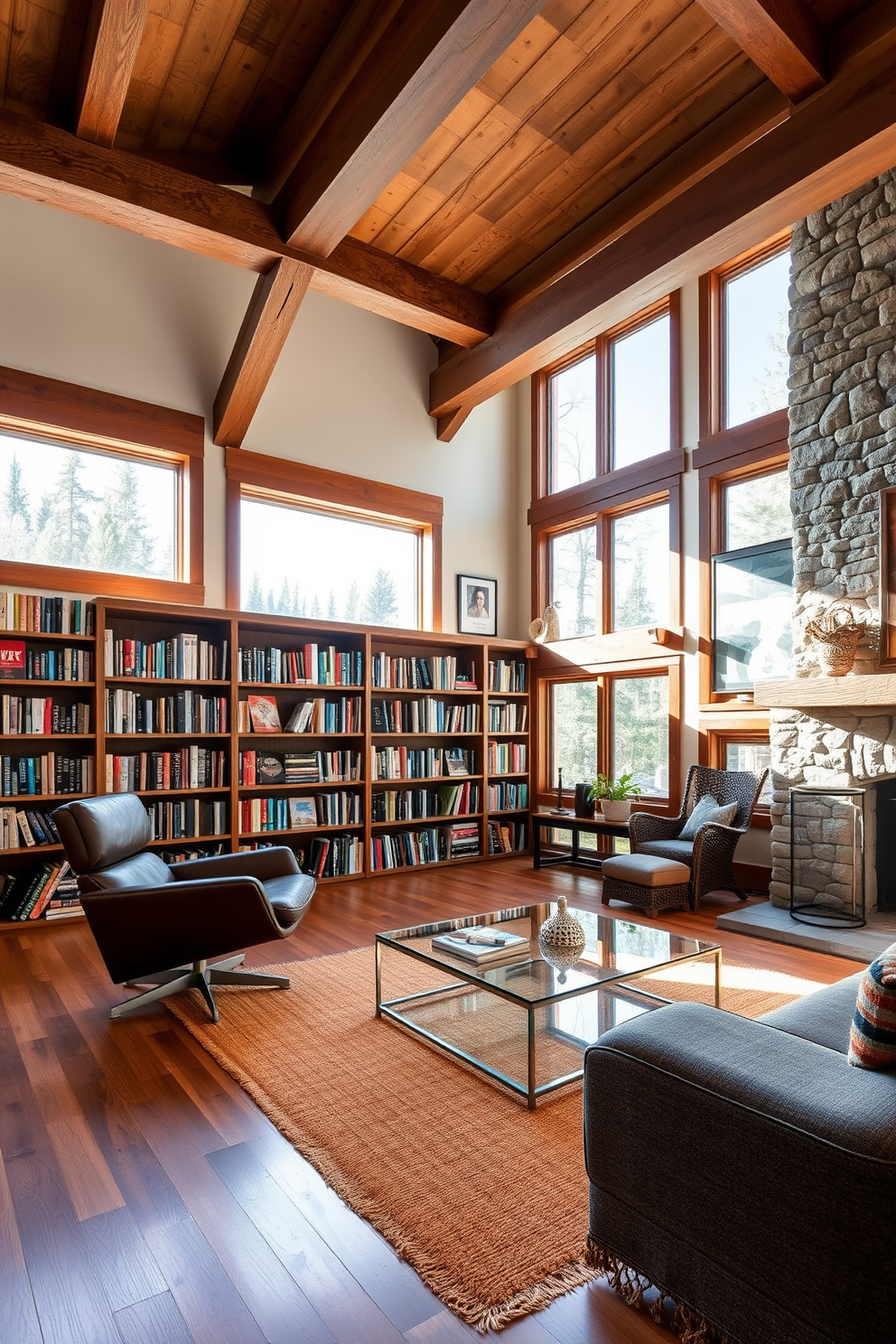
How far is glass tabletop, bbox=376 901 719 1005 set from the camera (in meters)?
2.43

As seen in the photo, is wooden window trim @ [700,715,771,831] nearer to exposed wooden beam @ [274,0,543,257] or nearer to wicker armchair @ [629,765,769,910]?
wicker armchair @ [629,765,769,910]

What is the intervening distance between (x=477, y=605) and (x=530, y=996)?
484cm

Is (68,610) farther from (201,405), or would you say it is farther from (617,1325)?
(617,1325)

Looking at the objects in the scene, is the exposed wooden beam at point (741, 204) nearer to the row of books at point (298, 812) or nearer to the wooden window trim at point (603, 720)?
the wooden window trim at point (603, 720)

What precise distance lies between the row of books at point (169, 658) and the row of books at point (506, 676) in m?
2.44

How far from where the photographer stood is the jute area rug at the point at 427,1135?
65.6 inches

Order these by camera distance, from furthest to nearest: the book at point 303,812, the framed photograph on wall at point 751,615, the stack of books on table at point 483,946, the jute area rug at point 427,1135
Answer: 1. the book at point 303,812
2. the framed photograph on wall at point 751,615
3. the stack of books on table at point 483,946
4. the jute area rug at point 427,1135

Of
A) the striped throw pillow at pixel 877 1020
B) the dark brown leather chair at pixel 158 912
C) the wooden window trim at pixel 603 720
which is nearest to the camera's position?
the striped throw pillow at pixel 877 1020

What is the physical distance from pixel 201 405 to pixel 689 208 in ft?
11.0

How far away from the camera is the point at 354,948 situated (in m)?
3.93

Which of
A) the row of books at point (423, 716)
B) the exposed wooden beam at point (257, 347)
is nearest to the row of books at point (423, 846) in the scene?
the row of books at point (423, 716)

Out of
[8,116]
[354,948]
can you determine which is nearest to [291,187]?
[8,116]

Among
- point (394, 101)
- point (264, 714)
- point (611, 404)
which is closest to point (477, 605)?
point (611, 404)

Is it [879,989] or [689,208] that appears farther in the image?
[689,208]
